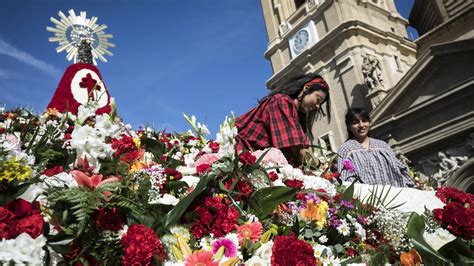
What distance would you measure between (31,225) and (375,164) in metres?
3.39

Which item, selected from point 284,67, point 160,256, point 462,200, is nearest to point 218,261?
point 160,256

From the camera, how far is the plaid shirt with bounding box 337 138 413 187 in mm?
3627

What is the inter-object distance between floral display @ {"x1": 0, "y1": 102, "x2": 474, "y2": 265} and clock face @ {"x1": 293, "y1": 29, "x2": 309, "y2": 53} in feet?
63.7

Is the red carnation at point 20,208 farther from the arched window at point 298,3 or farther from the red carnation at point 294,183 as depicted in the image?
the arched window at point 298,3

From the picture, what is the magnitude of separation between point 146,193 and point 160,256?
282 millimetres

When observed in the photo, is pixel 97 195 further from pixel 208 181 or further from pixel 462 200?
pixel 462 200

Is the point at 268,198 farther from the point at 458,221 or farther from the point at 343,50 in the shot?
the point at 343,50

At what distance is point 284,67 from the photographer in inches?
823

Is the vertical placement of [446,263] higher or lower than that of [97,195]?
lower

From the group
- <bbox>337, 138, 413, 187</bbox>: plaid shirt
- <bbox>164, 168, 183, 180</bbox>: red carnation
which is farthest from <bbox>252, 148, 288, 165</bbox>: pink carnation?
<bbox>337, 138, 413, 187</bbox>: plaid shirt

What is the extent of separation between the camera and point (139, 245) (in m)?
1.07

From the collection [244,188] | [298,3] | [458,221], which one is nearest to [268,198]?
[244,188]

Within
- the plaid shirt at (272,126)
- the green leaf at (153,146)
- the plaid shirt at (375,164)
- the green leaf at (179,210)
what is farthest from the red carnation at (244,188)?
the plaid shirt at (375,164)

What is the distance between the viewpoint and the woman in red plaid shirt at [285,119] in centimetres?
252
